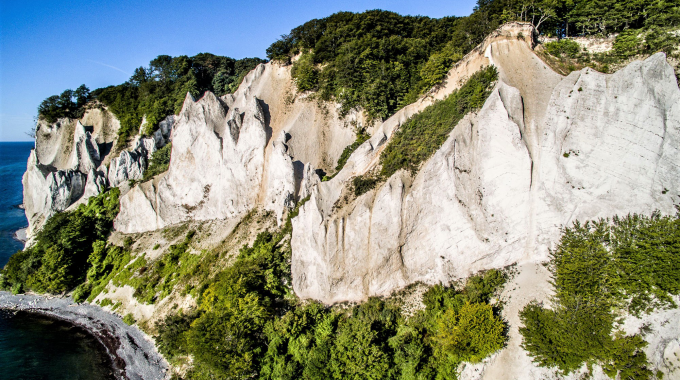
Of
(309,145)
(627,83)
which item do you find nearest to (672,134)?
(627,83)

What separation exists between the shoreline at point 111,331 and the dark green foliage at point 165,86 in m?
23.9

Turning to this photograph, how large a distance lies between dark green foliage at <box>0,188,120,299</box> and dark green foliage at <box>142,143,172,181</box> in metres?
4.67

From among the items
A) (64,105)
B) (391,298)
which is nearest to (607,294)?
(391,298)

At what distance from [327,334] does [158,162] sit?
35.8m

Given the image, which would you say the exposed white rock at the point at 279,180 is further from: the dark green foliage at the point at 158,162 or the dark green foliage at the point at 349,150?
the dark green foliage at the point at 158,162

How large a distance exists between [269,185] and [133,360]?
65.4 ft

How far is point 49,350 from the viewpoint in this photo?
29.5 metres

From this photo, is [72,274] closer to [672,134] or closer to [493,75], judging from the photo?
[493,75]

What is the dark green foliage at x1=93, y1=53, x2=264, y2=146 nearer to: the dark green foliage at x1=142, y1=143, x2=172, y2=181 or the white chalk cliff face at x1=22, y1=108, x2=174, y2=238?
the white chalk cliff face at x1=22, y1=108, x2=174, y2=238

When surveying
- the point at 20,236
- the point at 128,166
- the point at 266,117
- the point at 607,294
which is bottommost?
the point at 20,236

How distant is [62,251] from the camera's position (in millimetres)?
36594

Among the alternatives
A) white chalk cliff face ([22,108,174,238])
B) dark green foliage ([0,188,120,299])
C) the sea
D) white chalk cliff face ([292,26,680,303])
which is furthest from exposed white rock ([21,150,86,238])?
white chalk cliff face ([292,26,680,303])

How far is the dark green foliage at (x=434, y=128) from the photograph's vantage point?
26.5 metres

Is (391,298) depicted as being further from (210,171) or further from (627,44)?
(627,44)
